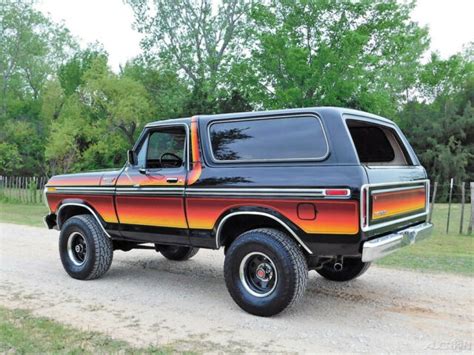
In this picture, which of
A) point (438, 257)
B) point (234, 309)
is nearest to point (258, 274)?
point (234, 309)

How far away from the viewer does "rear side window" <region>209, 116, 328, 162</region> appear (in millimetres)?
4844

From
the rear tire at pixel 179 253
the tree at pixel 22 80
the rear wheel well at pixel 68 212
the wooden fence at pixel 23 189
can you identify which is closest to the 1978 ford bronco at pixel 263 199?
the rear wheel well at pixel 68 212

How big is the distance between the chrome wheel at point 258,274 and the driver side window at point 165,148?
1.65m

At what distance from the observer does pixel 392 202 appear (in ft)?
16.2

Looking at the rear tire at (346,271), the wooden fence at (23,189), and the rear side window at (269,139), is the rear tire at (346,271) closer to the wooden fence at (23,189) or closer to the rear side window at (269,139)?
the rear side window at (269,139)

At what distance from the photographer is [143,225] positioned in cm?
596

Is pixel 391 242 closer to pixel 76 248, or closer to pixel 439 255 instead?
pixel 76 248

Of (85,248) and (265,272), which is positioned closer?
(265,272)

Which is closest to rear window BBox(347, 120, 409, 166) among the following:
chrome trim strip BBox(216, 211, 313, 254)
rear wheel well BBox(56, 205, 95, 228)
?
chrome trim strip BBox(216, 211, 313, 254)

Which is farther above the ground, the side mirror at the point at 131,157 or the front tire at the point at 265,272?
the side mirror at the point at 131,157

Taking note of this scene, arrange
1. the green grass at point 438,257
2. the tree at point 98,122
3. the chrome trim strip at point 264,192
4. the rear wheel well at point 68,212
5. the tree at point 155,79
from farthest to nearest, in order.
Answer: the tree at point 155,79
the tree at point 98,122
the green grass at point 438,257
the rear wheel well at point 68,212
the chrome trim strip at point 264,192

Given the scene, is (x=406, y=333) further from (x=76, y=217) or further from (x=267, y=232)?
(x=76, y=217)

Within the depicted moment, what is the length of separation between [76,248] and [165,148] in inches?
78.6

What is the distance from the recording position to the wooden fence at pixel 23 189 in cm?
2138
